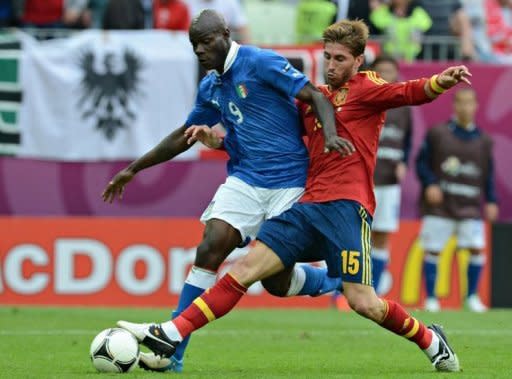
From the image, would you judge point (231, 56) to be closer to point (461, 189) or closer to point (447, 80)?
point (447, 80)

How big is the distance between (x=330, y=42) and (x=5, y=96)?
8024mm

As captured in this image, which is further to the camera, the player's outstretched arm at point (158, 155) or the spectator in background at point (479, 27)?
the spectator in background at point (479, 27)

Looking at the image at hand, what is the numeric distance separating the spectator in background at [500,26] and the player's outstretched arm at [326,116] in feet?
31.9

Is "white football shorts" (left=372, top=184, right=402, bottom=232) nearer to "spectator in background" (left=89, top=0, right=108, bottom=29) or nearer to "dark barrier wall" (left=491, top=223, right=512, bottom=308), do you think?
"dark barrier wall" (left=491, top=223, right=512, bottom=308)

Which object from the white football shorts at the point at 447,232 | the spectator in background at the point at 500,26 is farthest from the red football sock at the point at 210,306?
the spectator in background at the point at 500,26

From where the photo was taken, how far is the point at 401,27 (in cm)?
1686

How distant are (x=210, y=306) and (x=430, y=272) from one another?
782 cm

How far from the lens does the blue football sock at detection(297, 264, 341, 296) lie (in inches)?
361

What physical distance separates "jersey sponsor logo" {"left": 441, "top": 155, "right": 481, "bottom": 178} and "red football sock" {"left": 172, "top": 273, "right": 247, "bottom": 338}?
804cm

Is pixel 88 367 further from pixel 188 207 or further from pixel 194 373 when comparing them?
pixel 188 207

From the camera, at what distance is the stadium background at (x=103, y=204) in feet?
51.6

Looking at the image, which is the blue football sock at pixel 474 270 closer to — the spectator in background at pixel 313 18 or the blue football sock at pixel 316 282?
the spectator in background at pixel 313 18

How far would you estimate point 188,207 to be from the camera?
16.4m

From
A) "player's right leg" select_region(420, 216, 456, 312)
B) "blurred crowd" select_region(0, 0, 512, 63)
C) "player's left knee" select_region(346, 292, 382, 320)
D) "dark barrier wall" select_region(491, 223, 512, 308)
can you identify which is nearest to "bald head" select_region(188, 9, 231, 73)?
"player's left knee" select_region(346, 292, 382, 320)
